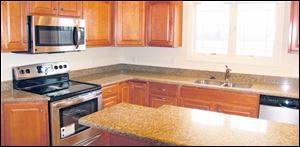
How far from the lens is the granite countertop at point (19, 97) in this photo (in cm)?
268

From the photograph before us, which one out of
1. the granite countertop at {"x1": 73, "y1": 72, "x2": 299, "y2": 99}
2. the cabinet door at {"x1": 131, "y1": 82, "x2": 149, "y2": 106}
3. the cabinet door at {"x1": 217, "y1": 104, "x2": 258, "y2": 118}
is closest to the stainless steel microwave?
the granite countertop at {"x1": 73, "y1": 72, "x2": 299, "y2": 99}

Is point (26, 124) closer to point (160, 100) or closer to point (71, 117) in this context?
point (71, 117)

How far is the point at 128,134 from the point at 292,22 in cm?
238

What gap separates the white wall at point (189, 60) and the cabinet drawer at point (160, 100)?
68 cm

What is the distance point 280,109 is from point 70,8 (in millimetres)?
2534

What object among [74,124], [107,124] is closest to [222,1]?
[74,124]

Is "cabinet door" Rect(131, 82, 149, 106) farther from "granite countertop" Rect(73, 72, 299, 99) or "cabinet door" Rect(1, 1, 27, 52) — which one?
"cabinet door" Rect(1, 1, 27, 52)

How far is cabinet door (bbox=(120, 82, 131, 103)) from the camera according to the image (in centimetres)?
382

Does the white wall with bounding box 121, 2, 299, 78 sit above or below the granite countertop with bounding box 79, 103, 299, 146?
above

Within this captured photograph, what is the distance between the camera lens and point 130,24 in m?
4.04

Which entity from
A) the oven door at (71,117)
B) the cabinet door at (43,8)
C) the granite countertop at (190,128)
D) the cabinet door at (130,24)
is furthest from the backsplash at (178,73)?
the granite countertop at (190,128)

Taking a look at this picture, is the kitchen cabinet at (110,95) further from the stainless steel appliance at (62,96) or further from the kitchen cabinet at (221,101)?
the kitchen cabinet at (221,101)

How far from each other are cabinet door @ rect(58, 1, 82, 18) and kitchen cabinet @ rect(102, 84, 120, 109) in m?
0.92

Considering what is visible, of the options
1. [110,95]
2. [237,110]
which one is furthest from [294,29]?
[110,95]
